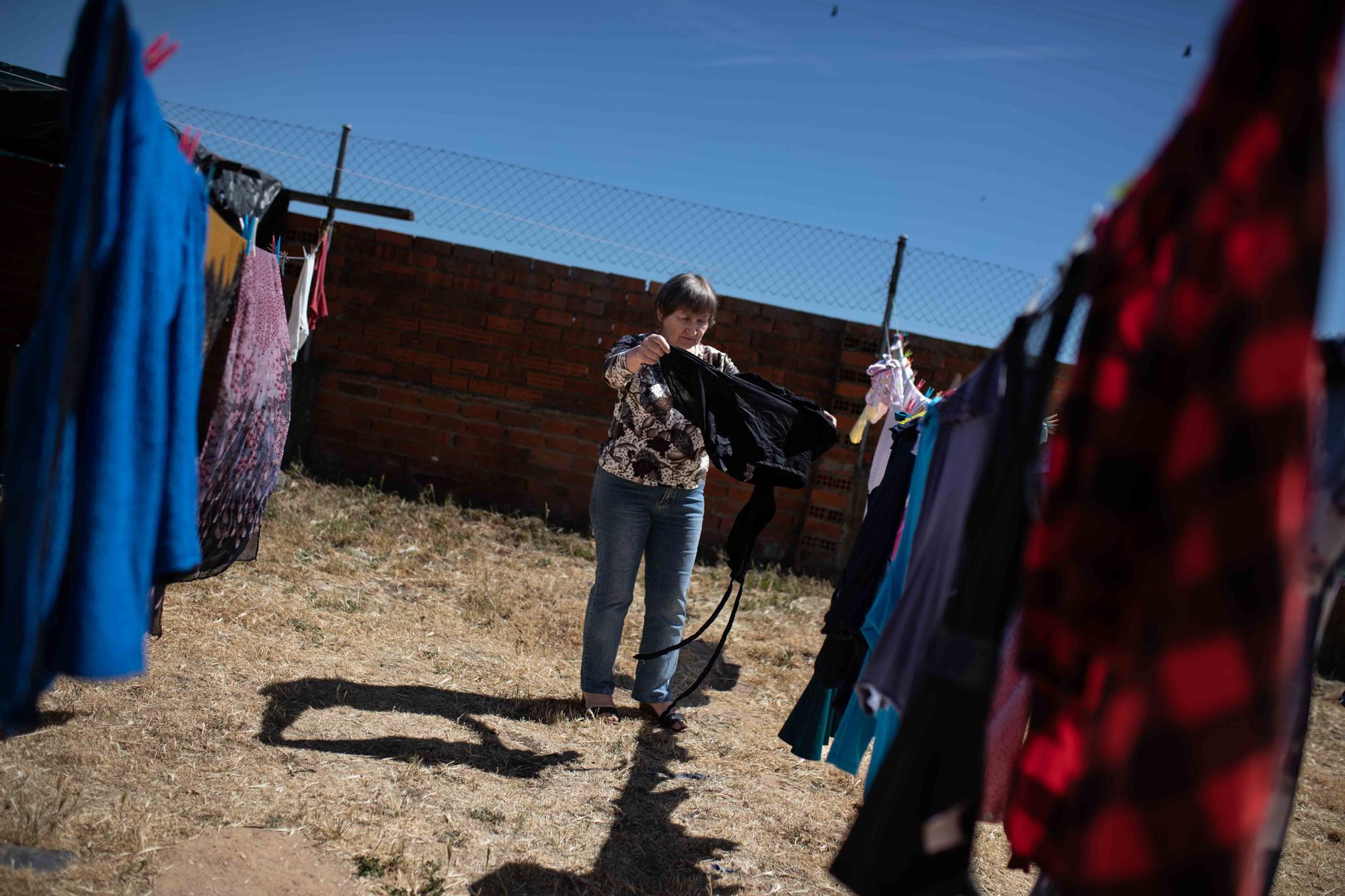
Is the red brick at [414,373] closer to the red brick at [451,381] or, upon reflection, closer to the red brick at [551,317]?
the red brick at [451,381]

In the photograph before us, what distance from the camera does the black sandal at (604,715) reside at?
3570 millimetres

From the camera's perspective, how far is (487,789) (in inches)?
115

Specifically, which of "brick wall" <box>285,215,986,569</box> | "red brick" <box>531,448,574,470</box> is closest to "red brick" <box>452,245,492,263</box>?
"brick wall" <box>285,215,986,569</box>

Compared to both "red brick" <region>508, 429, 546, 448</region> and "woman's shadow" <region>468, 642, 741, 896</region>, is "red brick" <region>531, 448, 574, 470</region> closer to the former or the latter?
"red brick" <region>508, 429, 546, 448</region>

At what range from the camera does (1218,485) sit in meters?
0.96

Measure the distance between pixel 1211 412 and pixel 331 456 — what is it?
6659 mm

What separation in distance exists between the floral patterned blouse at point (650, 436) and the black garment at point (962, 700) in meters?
1.92

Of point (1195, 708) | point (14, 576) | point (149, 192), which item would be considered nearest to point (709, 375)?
point (149, 192)

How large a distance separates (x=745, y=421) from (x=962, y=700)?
2017 mm

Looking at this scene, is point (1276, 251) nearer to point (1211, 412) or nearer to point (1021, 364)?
point (1211, 412)

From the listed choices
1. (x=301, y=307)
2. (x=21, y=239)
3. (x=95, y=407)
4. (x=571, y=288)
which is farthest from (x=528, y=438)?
(x=95, y=407)

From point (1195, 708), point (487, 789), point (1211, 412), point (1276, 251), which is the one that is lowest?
point (487, 789)

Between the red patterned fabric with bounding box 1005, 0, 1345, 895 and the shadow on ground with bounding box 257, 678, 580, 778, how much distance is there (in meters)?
2.39

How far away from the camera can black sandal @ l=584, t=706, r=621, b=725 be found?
3570 mm
